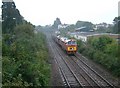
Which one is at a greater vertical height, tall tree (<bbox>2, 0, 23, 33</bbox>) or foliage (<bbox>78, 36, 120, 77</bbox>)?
tall tree (<bbox>2, 0, 23, 33</bbox>)

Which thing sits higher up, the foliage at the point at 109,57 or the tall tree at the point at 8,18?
the tall tree at the point at 8,18

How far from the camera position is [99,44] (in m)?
34.3

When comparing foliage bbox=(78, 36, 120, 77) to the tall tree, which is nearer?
foliage bbox=(78, 36, 120, 77)

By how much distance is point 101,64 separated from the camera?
26.4m

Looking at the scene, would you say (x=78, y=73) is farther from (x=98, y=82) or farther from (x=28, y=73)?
(x=28, y=73)

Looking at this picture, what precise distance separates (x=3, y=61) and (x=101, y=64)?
13878mm

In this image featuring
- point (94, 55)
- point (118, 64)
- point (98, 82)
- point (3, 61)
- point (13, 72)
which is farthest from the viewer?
point (94, 55)

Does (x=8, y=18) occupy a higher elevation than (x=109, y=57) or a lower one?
higher

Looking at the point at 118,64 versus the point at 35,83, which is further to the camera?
the point at 118,64

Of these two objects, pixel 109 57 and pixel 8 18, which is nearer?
pixel 109 57

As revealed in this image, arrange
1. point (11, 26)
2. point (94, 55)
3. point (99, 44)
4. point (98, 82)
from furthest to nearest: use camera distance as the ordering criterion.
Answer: point (11, 26)
point (99, 44)
point (94, 55)
point (98, 82)

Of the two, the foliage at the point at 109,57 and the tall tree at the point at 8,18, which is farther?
the tall tree at the point at 8,18

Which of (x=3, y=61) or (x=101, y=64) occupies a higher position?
(x=3, y=61)

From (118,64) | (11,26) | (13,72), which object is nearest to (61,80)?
(118,64)
